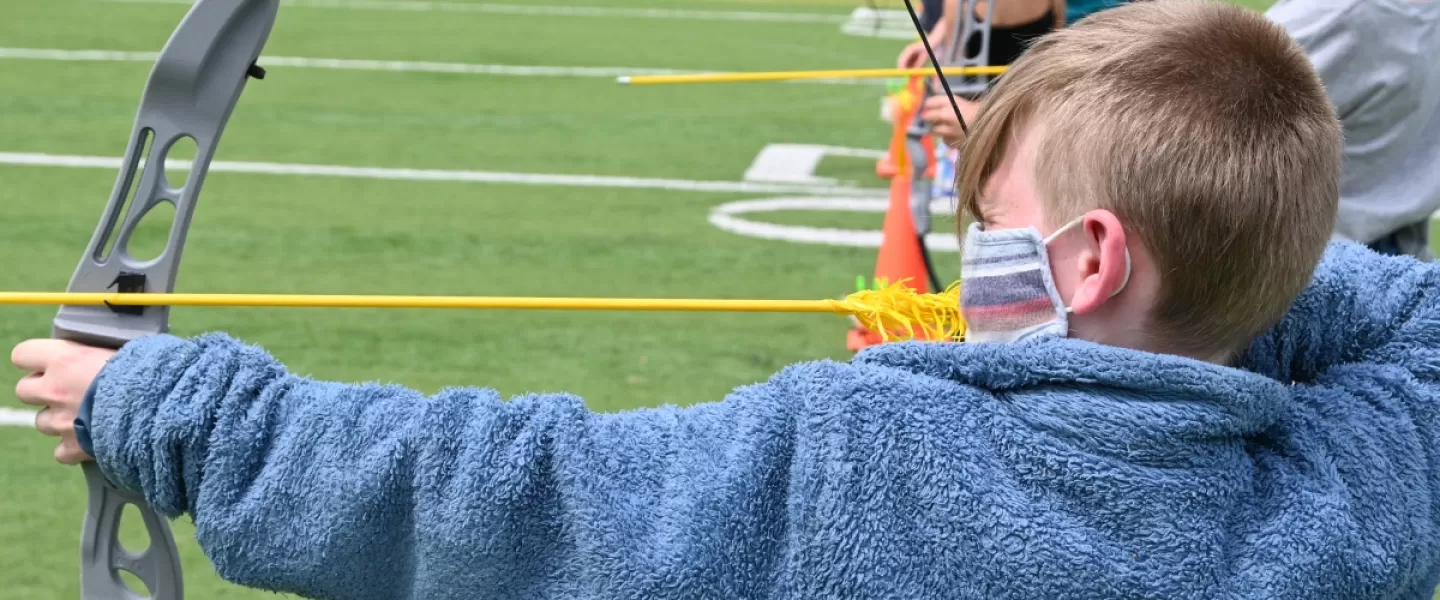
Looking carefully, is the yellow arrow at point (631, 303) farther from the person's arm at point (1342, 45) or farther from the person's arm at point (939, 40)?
the person's arm at point (939, 40)

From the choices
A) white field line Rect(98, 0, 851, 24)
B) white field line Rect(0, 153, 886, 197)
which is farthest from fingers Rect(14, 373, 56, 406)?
white field line Rect(98, 0, 851, 24)

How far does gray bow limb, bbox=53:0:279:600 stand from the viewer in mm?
1612

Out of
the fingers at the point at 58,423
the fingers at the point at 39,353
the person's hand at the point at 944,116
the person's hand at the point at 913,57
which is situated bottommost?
the person's hand at the point at 913,57

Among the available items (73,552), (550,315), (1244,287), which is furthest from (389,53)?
(1244,287)

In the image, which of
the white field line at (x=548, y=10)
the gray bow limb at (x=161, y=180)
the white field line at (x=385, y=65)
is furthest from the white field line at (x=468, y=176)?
the white field line at (x=548, y=10)

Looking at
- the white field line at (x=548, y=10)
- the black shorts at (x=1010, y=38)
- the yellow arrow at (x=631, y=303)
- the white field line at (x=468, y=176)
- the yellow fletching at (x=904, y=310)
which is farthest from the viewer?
the white field line at (x=548, y=10)

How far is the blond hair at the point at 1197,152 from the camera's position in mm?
1207

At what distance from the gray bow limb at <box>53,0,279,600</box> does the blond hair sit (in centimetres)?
80

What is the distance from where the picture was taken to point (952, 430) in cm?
119

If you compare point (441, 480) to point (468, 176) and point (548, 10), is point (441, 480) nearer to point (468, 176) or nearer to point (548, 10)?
point (468, 176)

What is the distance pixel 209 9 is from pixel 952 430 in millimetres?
888

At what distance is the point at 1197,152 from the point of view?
1202mm

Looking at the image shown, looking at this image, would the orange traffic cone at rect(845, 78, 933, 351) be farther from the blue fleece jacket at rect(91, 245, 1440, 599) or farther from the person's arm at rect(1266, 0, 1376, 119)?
Result: the blue fleece jacket at rect(91, 245, 1440, 599)

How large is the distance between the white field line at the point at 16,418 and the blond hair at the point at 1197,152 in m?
2.99
